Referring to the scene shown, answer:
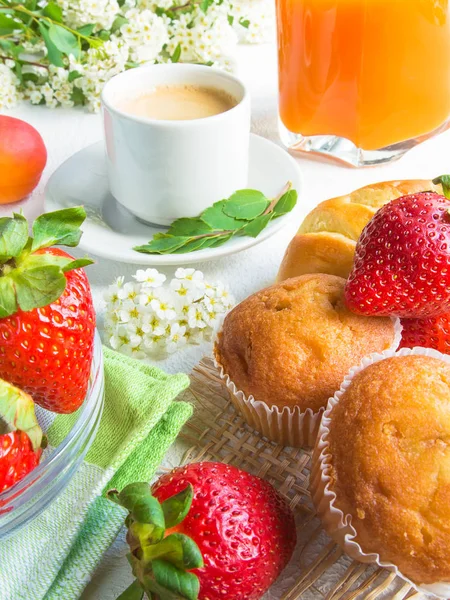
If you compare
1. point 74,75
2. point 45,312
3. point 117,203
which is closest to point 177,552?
point 45,312

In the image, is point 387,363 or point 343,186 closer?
point 387,363

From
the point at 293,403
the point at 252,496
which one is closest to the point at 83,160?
the point at 293,403

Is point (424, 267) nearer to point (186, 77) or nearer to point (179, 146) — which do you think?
point (179, 146)

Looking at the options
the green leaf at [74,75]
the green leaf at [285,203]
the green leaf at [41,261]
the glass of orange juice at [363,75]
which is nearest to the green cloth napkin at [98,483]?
the green leaf at [41,261]

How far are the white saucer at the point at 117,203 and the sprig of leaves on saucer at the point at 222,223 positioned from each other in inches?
0.6

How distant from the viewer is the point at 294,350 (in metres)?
1.09

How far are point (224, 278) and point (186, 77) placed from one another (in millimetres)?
514

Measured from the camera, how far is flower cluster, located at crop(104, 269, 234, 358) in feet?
4.34

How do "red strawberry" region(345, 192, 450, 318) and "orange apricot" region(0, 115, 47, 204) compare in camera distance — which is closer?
"red strawberry" region(345, 192, 450, 318)

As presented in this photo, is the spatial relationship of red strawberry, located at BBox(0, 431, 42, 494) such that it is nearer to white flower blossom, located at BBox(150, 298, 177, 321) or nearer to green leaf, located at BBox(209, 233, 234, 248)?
white flower blossom, located at BBox(150, 298, 177, 321)

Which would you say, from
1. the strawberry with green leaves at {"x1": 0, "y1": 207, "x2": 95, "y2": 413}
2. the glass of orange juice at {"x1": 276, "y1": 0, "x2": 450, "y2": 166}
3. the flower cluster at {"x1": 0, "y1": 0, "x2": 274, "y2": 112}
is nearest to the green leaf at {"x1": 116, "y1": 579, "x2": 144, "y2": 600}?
the strawberry with green leaves at {"x1": 0, "y1": 207, "x2": 95, "y2": 413}

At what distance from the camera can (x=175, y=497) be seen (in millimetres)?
810

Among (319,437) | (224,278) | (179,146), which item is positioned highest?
(179,146)

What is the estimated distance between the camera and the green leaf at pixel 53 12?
207 cm
